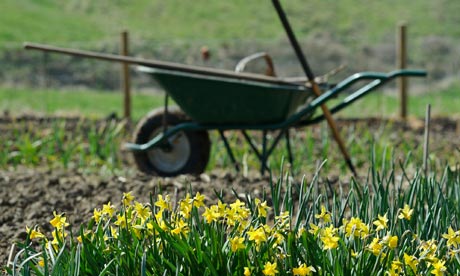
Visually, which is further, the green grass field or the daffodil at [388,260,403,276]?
the green grass field

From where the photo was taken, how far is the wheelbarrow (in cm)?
555

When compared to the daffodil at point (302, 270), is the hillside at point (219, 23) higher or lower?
higher

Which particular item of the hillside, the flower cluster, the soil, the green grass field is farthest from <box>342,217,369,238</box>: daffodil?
the hillside

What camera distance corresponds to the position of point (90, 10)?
30.5 m

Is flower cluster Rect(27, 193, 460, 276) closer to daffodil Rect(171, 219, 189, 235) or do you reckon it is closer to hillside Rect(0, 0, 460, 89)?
daffodil Rect(171, 219, 189, 235)

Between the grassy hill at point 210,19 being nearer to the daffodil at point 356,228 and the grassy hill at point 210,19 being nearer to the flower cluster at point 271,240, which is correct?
the flower cluster at point 271,240

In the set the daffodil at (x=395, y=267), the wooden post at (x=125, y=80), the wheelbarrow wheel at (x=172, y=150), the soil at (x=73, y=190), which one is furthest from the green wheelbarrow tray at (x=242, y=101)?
the wooden post at (x=125, y=80)

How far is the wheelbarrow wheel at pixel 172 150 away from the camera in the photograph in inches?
245

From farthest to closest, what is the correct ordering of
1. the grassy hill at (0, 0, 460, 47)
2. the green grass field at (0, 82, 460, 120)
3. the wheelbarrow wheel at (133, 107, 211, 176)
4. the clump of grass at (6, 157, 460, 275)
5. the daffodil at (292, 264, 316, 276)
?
the grassy hill at (0, 0, 460, 47)
the green grass field at (0, 82, 460, 120)
the wheelbarrow wheel at (133, 107, 211, 176)
the clump of grass at (6, 157, 460, 275)
the daffodil at (292, 264, 316, 276)

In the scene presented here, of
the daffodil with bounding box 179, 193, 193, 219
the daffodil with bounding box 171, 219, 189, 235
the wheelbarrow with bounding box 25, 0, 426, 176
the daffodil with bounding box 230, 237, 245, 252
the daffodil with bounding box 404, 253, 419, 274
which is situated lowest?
the daffodil with bounding box 404, 253, 419, 274

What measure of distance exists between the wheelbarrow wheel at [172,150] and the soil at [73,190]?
331mm

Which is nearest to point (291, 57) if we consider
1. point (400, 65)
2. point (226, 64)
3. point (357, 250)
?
point (226, 64)

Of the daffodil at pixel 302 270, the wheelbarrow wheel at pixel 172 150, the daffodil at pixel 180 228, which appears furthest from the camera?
the wheelbarrow wheel at pixel 172 150

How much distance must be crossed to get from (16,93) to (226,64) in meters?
4.00
